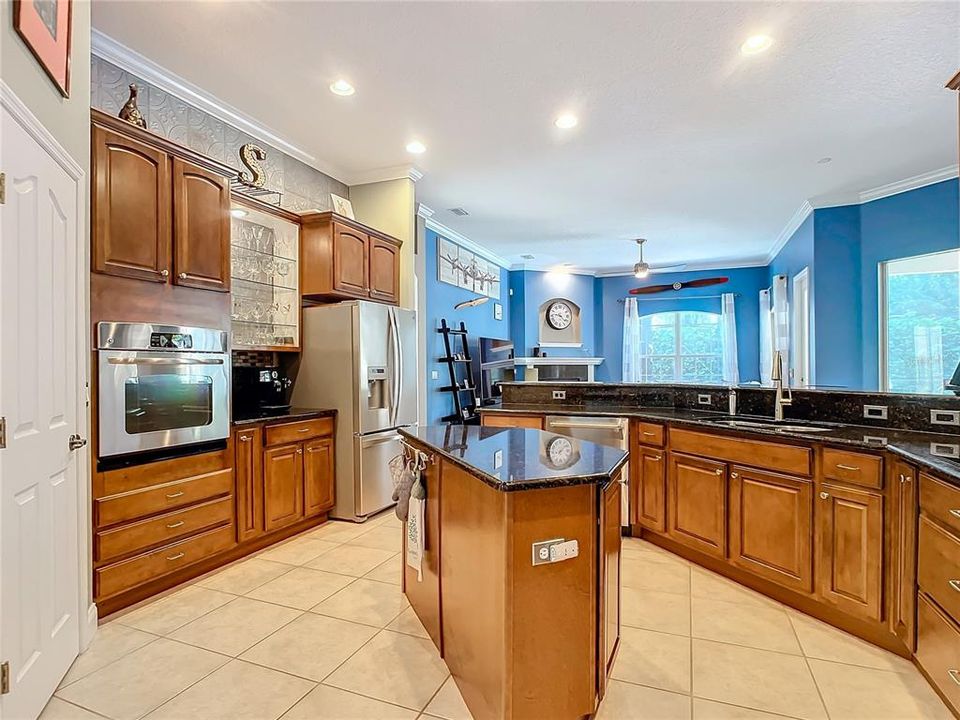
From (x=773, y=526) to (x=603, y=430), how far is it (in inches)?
48.8

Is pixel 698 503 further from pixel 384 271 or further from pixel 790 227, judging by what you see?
pixel 790 227

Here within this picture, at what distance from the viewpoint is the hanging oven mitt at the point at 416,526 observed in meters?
2.17

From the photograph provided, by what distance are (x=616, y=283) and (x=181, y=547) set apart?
835 cm

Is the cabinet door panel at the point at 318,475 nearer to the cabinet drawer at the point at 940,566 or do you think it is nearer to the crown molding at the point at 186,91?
the crown molding at the point at 186,91

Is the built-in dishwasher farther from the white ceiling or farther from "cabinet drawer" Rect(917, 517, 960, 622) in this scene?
the white ceiling

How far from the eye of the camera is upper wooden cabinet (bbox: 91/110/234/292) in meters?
2.46

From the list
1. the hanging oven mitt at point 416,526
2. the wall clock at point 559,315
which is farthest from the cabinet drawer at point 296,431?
the wall clock at point 559,315

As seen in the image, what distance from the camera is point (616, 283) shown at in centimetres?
957

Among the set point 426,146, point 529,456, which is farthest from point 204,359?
point 426,146

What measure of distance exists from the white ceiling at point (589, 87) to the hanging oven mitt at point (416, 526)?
231 cm

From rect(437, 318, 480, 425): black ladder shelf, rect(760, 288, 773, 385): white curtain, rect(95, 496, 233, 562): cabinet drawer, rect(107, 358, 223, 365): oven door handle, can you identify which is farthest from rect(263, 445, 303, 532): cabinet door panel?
rect(760, 288, 773, 385): white curtain

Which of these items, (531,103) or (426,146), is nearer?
(531,103)

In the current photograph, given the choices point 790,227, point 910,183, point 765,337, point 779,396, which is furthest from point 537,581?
point 765,337

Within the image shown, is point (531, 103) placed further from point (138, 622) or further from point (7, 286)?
point (138, 622)
